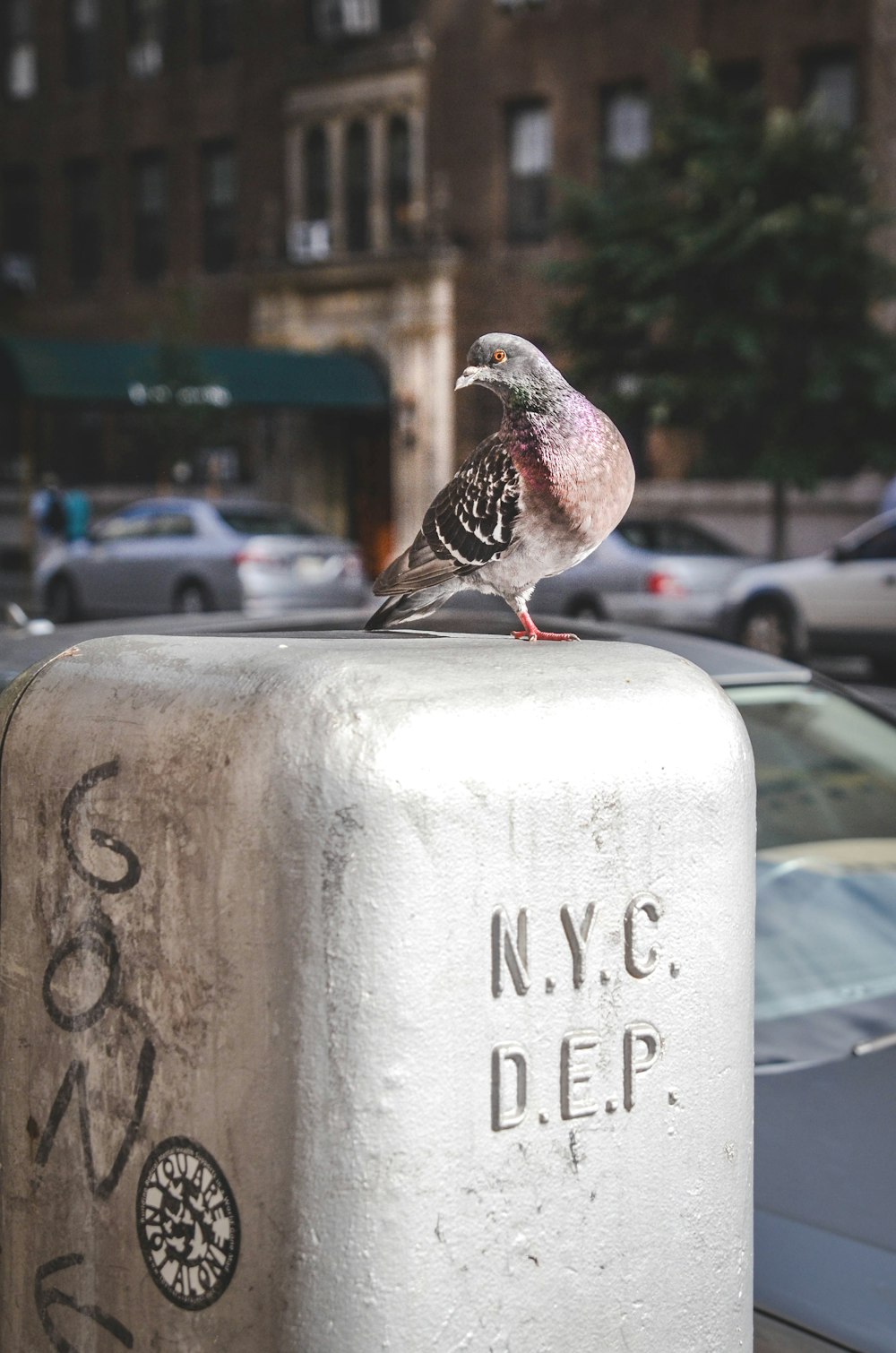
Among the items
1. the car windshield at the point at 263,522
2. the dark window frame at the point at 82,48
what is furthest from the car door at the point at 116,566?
the dark window frame at the point at 82,48

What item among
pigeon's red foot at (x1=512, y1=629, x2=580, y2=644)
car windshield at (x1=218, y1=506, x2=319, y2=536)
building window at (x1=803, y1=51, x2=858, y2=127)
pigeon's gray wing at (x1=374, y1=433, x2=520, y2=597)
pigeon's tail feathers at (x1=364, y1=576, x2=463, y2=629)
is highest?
building window at (x1=803, y1=51, x2=858, y2=127)

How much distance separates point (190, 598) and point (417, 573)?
19.7 m

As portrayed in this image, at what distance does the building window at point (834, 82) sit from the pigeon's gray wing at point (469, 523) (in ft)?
77.8

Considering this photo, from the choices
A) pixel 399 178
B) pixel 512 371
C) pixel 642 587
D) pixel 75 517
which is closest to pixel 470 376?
pixel 512 371

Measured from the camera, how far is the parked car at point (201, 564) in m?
20.4

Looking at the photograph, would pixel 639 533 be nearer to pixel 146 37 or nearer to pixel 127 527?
pixel 127 527

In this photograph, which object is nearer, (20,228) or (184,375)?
(184,375)

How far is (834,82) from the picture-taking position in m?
24.2

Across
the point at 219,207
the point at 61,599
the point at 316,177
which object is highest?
the point at 316,177

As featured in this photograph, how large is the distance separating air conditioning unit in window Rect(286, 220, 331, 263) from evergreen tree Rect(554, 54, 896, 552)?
10159 millimetres

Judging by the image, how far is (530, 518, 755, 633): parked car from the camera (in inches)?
708

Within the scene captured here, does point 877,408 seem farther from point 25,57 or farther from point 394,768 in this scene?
point 25,57

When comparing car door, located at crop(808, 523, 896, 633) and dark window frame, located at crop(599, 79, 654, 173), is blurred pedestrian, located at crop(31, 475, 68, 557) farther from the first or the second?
car door, located at crop(808, 523, 896, 633)

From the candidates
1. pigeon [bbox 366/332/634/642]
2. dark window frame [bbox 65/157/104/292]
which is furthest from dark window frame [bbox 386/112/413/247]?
pigeon [bbox 366/332/634/642]
